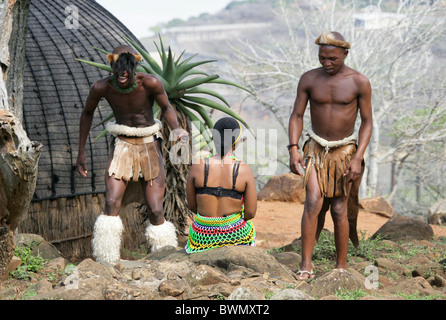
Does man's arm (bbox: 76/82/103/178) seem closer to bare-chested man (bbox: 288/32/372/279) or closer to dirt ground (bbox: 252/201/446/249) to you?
bare-chested man (bbox: 288/32/372/279)

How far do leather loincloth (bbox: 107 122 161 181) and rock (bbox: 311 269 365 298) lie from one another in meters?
1.98

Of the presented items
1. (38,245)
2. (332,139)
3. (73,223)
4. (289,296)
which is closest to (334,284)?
(289,296)

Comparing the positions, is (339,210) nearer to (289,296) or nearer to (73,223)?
(289,296)

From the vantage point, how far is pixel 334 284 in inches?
167

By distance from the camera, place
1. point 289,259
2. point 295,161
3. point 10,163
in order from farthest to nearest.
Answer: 1. point 289,259
2. point 295,161
3. point 10,163

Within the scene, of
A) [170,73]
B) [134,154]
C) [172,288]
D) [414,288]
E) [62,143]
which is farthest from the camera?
[62,143]

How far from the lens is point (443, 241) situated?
709cm

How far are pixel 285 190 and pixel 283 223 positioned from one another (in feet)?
6.03

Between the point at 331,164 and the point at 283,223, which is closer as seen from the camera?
the point at 331,164

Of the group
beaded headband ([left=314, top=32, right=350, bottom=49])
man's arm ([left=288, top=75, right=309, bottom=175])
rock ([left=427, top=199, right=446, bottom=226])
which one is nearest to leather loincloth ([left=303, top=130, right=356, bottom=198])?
man's arm ([left=288, top=75, right=309, bottom=175])

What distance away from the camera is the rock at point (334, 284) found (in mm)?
4203

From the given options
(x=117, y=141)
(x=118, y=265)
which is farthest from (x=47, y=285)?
(x=117, y=141)

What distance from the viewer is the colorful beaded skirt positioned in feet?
16.5

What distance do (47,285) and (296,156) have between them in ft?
7.01
